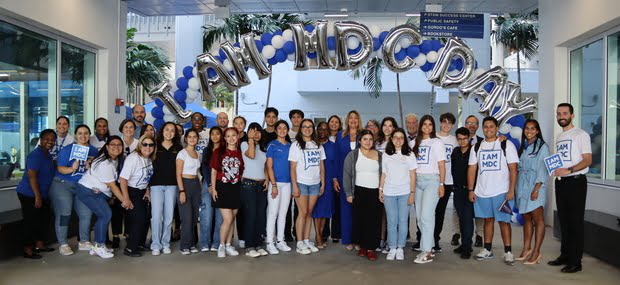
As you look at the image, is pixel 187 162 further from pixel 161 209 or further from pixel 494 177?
pixel 494 177

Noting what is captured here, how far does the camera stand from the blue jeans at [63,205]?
194 inches

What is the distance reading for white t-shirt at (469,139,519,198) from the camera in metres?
4.64

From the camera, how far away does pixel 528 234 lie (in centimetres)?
481

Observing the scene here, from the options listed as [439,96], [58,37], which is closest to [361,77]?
[439,96]

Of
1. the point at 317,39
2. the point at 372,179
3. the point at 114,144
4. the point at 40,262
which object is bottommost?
the point at 40,262

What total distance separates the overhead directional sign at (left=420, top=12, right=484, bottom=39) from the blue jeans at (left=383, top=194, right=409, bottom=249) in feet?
13.9

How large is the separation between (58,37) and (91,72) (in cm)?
95

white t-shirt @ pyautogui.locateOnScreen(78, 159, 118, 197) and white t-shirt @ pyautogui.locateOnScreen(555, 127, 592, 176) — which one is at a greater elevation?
white t-shirt @ pyautogui.locateOnScreen(555, 127, 592, 176)

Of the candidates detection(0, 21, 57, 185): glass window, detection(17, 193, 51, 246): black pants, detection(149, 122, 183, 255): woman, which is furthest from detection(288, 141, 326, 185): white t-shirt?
detection(0, 21, 57, 185): glass window

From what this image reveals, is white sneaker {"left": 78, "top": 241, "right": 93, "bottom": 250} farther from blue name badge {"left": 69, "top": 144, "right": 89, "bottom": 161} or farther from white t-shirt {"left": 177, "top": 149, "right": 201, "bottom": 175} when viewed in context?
white t-shirt {"left": 177, "top": 149, "right": 201, "bottom": 175}

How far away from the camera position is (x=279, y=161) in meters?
4.99

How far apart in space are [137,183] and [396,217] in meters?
2.49

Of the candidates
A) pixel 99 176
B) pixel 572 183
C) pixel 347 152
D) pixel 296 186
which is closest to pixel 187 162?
pixel 99 176

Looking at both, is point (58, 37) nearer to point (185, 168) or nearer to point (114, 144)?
point (114, 144)
